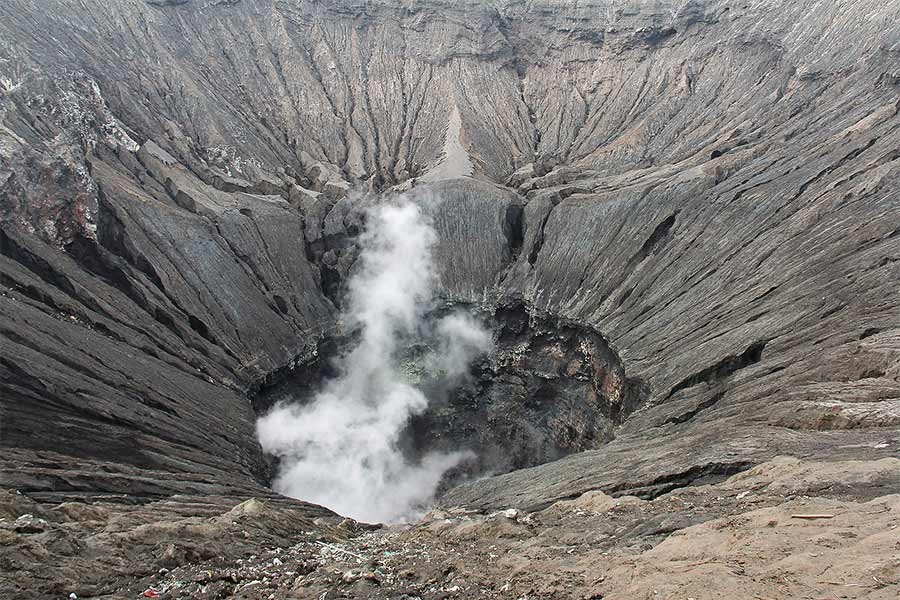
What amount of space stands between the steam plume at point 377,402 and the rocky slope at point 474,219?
242 cm

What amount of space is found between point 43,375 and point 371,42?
76259mm

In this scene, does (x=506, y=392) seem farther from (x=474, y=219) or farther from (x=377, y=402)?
(x=474, y=219)

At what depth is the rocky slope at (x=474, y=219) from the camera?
1015 inches

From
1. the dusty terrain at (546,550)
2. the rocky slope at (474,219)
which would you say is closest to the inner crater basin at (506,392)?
the rocky slope at (474,219)

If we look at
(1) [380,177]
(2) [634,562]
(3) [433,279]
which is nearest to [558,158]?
(1) [380,177]

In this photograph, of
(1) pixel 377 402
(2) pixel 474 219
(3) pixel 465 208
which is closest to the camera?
(1) pixel 377 402

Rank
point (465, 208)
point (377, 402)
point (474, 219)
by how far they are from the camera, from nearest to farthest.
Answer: point (377, 402) < point (474, 219) < point (465, 208)

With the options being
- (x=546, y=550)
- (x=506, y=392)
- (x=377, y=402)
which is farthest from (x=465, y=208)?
(x=546, y=550)

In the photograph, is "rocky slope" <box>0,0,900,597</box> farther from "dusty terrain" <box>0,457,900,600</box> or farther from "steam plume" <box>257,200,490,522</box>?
"steam plume" <box>257,200,490,522</box>

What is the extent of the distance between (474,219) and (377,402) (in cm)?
1881

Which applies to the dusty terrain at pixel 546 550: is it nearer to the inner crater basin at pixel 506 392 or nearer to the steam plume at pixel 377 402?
the steam plume at pixel 377 402

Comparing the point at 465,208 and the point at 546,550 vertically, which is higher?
the point at 465,208

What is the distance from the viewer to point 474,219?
5572cm

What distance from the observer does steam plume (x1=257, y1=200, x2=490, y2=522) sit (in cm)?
3953
